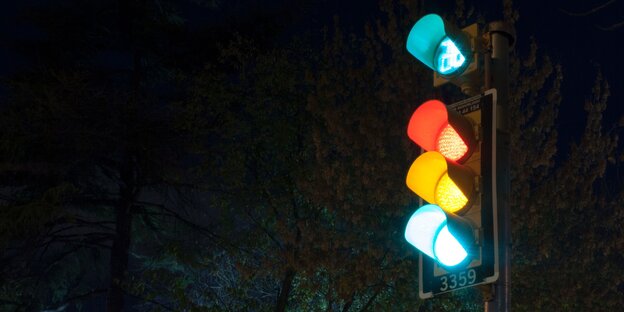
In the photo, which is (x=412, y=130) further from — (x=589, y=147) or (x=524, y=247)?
(x=589, y=147)

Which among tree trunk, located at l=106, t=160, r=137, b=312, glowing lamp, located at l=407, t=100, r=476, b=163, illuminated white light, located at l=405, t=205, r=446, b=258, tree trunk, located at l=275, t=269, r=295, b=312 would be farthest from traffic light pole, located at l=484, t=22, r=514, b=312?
tree trunk, located at l=106, t=160, r=137, b=312

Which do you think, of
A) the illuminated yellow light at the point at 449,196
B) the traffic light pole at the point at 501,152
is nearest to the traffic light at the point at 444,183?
the illuminated yellow light at the point at 449,196

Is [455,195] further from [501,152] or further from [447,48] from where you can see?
[447,48]

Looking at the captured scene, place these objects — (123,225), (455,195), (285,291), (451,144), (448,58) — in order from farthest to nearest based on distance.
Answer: (123,225), (285,291), (448,58), (451,144), (455,195)

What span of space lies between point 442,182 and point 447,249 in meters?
0.36

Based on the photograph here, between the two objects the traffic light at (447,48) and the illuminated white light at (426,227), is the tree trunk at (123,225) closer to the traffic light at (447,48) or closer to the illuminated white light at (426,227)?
the traffic light at (447,48)

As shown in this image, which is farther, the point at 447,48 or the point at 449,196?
the point at 447,48

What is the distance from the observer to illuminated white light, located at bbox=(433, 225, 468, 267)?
13.5 ft

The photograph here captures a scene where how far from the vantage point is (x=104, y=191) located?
15.4 m

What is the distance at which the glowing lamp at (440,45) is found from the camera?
4.60 m

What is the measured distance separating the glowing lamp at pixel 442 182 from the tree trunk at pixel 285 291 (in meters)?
9.01

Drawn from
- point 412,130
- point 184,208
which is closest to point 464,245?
point 412,130

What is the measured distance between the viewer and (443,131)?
4.34 metres

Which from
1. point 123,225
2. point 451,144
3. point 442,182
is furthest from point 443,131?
point 123,225
